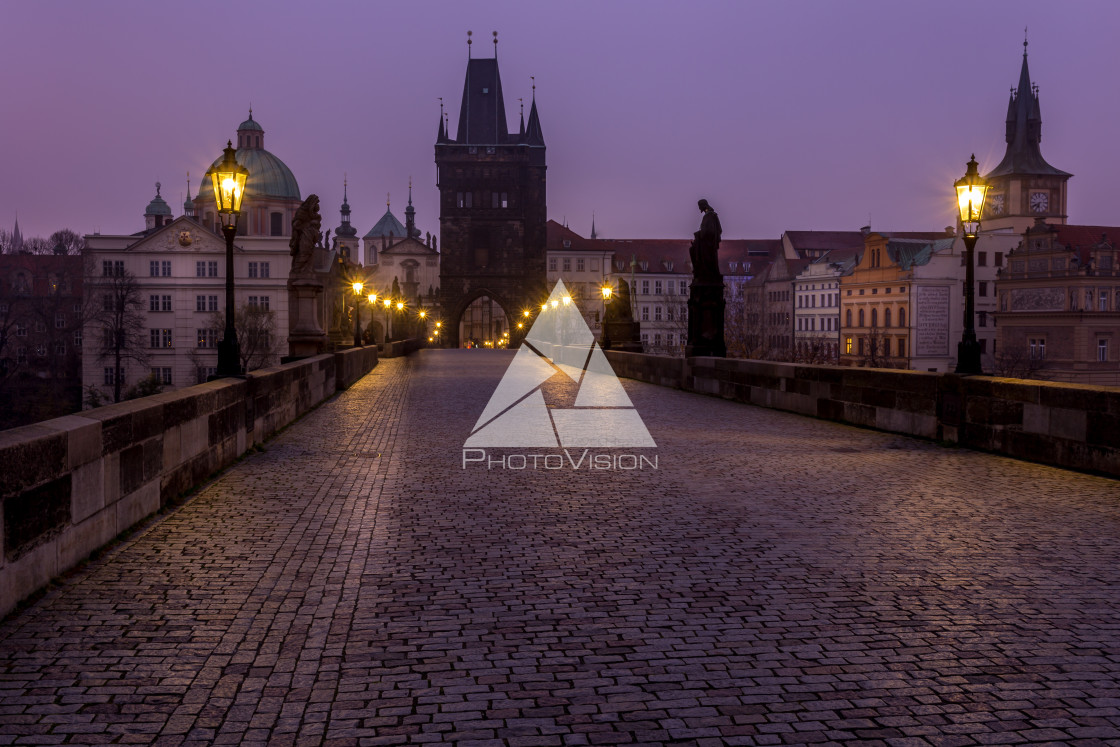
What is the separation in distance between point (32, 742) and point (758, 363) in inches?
644

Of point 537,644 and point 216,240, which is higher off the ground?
point 216,240

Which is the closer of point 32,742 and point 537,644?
point 32,742

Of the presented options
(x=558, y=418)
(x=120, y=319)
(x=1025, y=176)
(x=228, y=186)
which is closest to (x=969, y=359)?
(x=558, y=418)

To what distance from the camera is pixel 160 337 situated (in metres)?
87.1

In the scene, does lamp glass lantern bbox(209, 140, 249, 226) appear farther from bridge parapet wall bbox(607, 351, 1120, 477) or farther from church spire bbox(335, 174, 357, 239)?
church spire bbox(335, 174, 357, 239)

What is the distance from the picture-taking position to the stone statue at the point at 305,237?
24391 millimetres

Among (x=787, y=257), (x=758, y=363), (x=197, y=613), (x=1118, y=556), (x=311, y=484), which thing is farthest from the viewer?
(x=787, y=257)

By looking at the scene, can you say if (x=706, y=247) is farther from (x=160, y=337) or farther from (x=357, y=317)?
(x=160, y=337)

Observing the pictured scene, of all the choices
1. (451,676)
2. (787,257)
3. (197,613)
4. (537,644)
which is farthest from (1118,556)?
(787,257)

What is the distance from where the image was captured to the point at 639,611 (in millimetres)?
5238

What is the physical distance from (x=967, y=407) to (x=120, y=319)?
75.3m

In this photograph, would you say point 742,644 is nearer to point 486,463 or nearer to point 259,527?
point 259,527

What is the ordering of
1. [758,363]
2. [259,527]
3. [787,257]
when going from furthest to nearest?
1. [787,257]
2. [758,363]
3. [259,527]
